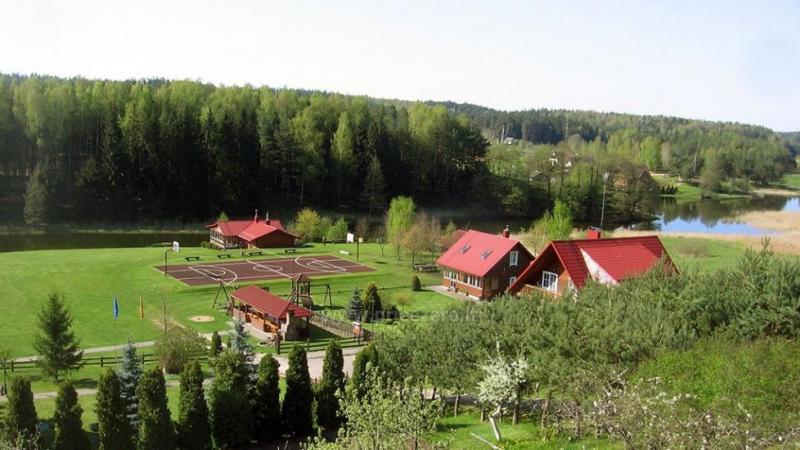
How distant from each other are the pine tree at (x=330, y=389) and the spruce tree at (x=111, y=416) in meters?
5.98

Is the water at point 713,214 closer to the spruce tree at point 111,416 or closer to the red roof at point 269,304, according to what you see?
the red roof at point 269,304

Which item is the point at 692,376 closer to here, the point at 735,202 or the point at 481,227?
the point at 481,227

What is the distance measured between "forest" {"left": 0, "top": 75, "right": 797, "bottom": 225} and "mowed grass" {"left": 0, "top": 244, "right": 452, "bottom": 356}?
22207 mm

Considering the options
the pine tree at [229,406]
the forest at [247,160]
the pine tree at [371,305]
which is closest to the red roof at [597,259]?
the pine tree at [371,305]

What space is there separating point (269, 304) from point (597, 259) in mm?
16029

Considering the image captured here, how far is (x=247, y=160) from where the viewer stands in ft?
262

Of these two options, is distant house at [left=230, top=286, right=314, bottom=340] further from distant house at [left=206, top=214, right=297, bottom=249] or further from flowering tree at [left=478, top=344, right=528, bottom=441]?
distant house at [left=206, top=214, right=297, bottom=249]

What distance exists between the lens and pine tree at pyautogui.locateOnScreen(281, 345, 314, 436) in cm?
2180

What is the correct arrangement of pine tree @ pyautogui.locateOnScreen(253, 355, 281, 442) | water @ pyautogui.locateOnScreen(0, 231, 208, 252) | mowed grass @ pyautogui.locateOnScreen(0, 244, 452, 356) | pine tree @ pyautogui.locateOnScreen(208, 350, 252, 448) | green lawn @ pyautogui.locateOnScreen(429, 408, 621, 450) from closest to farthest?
green lawn @ pyautogui.locateOnScreen(429, 408, 621, 450) → pine tree @ pyautogui.locateOnScreen(208, 350, 252, 448) → pine tree @ pyautogui.locateOnScreen(253, 355, 281, 442) → mowed grass @ pyautogui.locateOnScreen(0, 244, 452, 356) → water @ pyautogui.locateOnScreen(0, 231, 208, 252)

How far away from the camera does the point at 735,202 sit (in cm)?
11100

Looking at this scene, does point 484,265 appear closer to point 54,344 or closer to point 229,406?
point 229,406

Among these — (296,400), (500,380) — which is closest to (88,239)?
(296,400)

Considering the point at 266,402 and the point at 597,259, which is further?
the point at 597,259

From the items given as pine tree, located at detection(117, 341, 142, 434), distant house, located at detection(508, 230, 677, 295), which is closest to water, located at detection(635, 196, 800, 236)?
distant house, located at detection(508, 230, 677, 295)
